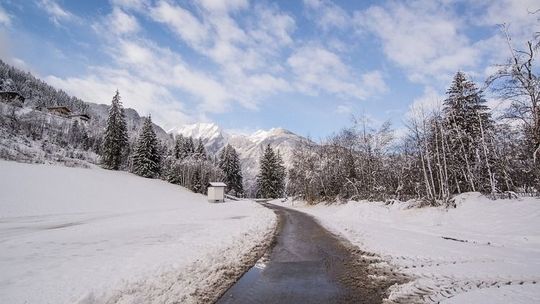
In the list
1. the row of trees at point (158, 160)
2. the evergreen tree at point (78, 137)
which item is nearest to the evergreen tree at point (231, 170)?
the row of trees at point (158, 160)

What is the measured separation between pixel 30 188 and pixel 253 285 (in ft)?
118

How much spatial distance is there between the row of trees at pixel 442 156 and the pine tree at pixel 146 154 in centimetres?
2896

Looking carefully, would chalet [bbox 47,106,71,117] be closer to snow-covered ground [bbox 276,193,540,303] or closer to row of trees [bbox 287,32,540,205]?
row of trees [bbox 287,32,540,205]

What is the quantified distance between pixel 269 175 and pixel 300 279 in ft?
261

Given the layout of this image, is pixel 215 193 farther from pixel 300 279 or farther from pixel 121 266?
pixel 300 279

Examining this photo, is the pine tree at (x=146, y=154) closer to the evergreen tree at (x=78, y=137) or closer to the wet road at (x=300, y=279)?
the wet road at (x=300, y=279)

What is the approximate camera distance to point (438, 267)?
800cm

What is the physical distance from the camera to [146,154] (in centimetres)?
6669

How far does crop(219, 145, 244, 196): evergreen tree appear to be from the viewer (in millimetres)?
84625

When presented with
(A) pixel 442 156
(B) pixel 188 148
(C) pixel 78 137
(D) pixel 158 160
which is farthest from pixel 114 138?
(C) pixel 78 137

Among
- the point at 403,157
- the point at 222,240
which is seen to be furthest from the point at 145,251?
the point at 403,157

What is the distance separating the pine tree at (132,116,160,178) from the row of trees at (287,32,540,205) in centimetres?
2896

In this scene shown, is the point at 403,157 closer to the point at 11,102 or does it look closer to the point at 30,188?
the point at 30,188

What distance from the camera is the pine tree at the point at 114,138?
210 ft
